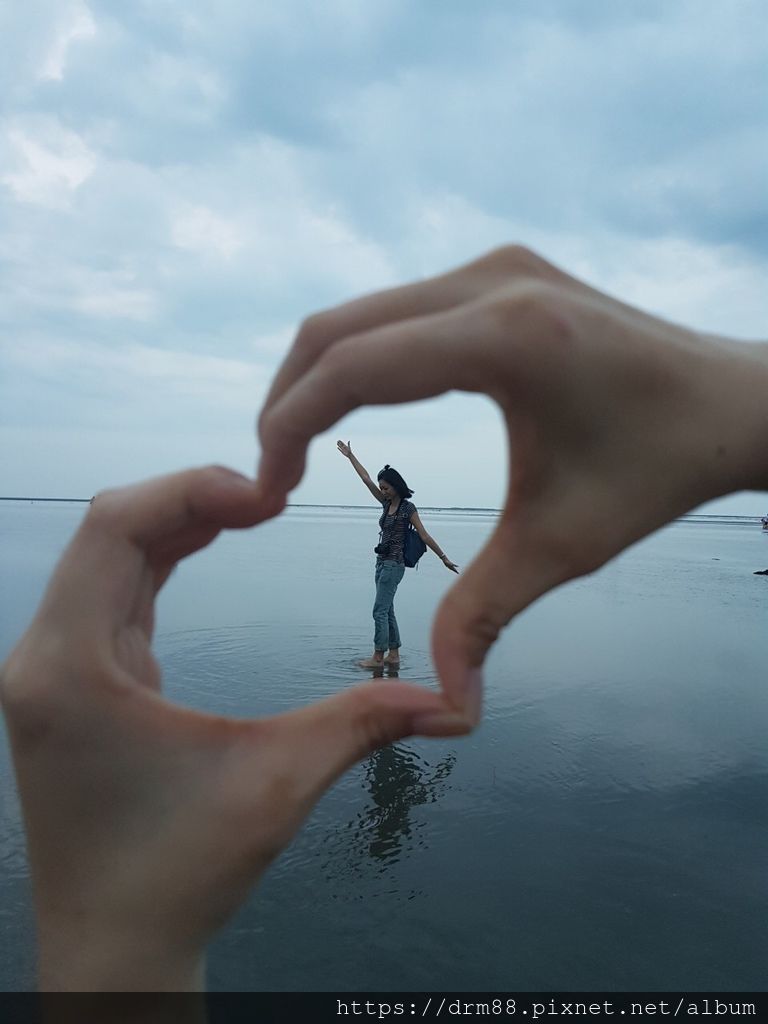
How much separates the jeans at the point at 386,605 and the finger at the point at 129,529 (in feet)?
14.6

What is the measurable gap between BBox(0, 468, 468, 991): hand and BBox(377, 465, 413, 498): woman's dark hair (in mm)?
4849

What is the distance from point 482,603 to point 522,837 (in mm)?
2214

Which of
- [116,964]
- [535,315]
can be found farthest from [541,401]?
[116,964]

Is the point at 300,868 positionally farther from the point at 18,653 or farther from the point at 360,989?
the point at 18,653

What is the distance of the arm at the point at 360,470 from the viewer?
557 cm

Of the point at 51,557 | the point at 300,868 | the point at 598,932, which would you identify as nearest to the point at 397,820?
the point at 300,868

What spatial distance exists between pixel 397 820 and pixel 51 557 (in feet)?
39.5

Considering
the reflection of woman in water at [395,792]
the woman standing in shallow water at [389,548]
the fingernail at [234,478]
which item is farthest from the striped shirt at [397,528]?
the fingernail at [234,478]

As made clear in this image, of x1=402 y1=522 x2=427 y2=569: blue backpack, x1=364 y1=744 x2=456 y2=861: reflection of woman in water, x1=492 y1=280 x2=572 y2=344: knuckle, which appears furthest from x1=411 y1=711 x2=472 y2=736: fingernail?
x1=402 y1=522 x2=427 y2=569: blue backpack

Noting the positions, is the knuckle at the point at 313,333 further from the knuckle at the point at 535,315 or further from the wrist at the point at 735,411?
the wrist at the point at 735,411

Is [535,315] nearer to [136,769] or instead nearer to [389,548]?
[136,769]

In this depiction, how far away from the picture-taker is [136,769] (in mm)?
932

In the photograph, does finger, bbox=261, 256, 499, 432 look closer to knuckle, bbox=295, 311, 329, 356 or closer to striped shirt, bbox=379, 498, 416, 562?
knuckle, bbox=295, 311, 329, 356

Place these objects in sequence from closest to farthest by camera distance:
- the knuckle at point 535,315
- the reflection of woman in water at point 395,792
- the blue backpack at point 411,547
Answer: the knuckle at point 535,315, the reflection of woman in water at point 395,792, the blue backpack at point 411,547
